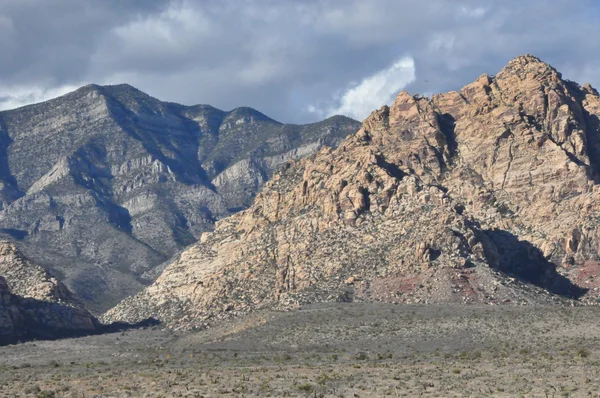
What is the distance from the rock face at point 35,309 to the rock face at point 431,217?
10.4 metres

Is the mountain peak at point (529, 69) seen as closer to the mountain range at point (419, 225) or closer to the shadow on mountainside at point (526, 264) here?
the mountain range at point (419, 225)

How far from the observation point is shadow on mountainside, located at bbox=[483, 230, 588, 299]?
135000 mm

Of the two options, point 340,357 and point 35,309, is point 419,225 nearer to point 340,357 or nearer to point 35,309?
point 340,357

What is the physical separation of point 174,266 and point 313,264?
38.6m

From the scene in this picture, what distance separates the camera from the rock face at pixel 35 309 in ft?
460

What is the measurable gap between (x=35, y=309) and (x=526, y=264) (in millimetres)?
69097

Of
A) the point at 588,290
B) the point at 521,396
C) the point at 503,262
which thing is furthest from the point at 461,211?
the point at 521,396

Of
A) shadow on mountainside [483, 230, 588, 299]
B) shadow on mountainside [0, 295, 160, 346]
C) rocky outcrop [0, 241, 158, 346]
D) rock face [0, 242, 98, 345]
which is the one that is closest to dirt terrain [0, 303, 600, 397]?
shadow on mountainside [0, 295, 160, 346]

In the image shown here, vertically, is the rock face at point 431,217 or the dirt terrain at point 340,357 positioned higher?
the rock face at point 431,217

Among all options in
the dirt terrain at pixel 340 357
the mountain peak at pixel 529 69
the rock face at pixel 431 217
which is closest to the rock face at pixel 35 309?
the dirt terrain at pixel 340 357

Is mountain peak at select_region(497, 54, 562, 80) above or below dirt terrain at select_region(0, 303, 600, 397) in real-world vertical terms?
above

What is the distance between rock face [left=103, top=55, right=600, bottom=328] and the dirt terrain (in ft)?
30.8

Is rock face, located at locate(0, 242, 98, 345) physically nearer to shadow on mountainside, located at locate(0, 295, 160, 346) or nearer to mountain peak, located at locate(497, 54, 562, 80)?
shadow on mountainside, located at locate(0, 295, 160, 346)

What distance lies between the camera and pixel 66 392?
74.6 m
